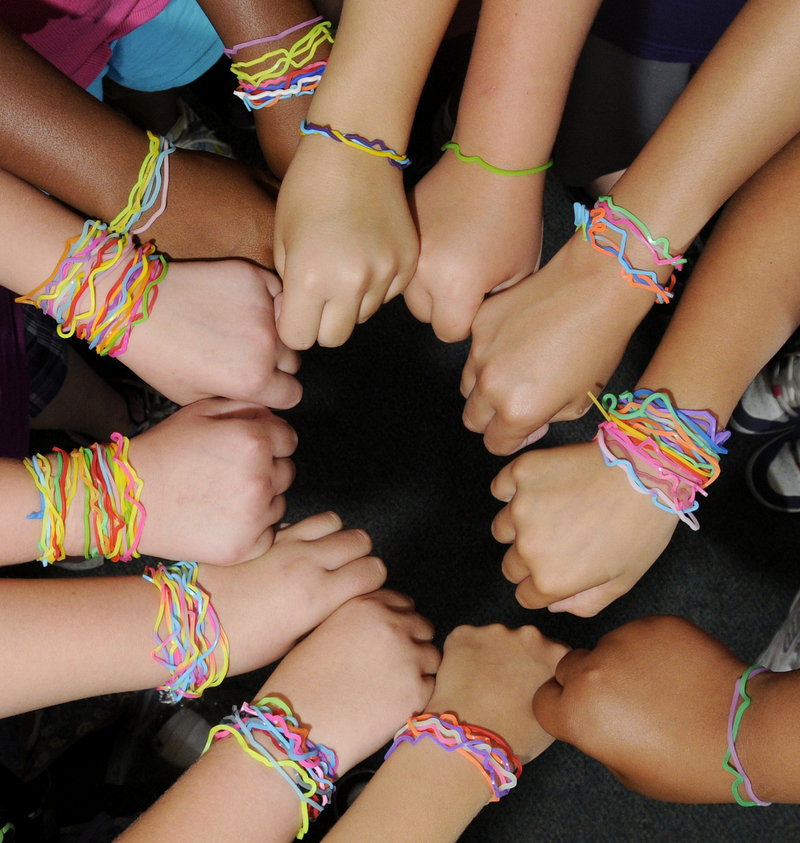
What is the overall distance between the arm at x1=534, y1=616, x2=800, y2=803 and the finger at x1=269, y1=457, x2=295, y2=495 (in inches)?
14.4

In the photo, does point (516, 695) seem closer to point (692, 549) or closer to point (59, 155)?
point (692, 549)

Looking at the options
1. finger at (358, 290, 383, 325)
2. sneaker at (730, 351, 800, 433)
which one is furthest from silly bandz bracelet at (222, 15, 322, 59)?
sneaker at (730, 351, 800, 433)

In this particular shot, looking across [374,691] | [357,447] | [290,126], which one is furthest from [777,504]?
[290,126]

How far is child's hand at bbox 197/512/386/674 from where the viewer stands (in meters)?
0.84

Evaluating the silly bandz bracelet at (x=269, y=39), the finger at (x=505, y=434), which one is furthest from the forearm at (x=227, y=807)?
the silly bandz bracelet at (x=269, y=39)

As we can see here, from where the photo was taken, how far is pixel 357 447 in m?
1.43

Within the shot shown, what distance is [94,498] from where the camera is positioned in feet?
2.52

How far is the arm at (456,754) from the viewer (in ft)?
2.59

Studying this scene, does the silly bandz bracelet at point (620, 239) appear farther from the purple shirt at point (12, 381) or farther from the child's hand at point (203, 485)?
the purple shirt at point (12, 381)

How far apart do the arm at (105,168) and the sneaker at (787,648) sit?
81 cm

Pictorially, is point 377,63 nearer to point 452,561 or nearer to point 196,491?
point 196,491

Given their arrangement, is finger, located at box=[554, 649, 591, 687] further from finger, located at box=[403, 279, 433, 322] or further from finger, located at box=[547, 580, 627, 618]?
finger, located at box=[403, 279, 433, 322]

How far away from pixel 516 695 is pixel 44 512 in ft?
1.74

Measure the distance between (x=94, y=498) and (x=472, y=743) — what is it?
1.49ft
